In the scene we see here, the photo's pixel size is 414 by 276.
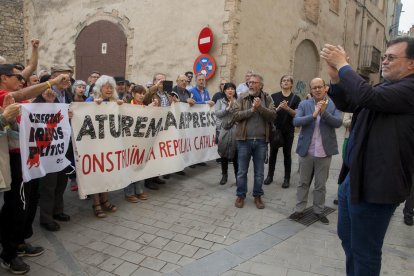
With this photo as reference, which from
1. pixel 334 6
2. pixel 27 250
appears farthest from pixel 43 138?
pixel 334 6

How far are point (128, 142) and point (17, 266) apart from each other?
7.52ft

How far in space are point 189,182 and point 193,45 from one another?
575 cm

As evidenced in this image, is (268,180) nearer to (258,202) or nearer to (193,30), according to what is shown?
(258,202)

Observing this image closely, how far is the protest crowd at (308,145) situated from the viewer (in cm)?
223

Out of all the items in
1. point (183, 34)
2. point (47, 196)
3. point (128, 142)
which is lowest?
point (47, 196)

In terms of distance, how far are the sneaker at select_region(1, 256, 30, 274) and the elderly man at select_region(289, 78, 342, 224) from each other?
3.31m

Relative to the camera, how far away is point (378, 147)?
2246 millimetres

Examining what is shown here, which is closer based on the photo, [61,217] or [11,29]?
[61,217]

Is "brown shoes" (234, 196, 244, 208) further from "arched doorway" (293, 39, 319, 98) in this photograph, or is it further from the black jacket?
"arched doorway" (293, 39, 319, 98)

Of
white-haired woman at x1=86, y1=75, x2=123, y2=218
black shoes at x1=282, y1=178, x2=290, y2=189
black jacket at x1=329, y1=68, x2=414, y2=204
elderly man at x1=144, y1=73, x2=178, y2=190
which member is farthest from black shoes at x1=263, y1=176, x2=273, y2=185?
black jacket at x1=329, y1=68, x2=414, y2=204

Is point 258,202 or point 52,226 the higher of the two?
point 258,202

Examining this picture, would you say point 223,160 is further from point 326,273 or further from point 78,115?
point 326,273

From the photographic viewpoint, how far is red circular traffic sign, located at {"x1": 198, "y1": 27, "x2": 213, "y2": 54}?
10234mm

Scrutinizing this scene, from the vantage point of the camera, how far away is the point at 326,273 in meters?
3.46
